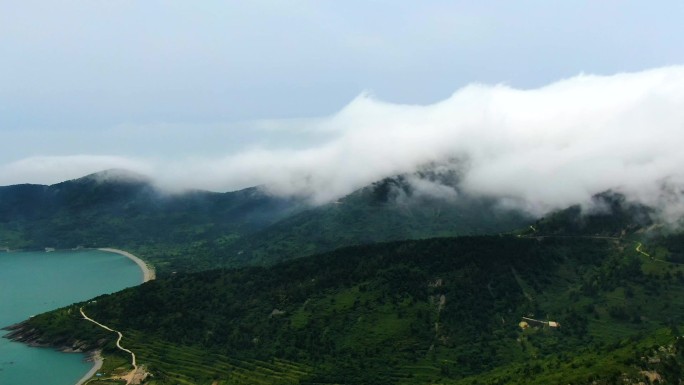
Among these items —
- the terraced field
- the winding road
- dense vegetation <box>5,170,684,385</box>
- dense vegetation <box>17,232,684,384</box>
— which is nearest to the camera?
the winding road

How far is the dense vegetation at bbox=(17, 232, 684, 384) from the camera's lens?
145m

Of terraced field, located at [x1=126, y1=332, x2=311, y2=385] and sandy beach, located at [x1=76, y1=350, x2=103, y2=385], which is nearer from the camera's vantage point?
terraced field, located at [x1=126, y1=332, x2=311, y2=385]

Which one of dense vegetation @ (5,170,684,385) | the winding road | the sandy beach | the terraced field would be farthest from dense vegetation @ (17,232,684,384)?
the sandy beach

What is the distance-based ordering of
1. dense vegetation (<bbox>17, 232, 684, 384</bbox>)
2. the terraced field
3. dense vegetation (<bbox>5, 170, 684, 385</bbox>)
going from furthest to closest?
dense vegetation (<bbox>17, 232, 684, 384</bbox>) < dense vegetation (<bbox>5, 170, 684, 385</bbox>) < the terraced field

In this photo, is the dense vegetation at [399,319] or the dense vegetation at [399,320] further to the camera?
the dense vegetation at [399,319]

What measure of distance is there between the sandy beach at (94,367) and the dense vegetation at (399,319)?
958 cm

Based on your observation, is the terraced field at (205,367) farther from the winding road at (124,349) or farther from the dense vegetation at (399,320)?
the winding road at (124,349)

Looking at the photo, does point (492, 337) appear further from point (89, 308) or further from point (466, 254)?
point (89, 308)

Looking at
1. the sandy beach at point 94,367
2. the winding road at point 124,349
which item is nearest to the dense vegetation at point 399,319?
the winding road at point 124,349

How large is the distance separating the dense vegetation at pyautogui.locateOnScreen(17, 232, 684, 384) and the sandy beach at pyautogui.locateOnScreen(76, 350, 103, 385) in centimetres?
958

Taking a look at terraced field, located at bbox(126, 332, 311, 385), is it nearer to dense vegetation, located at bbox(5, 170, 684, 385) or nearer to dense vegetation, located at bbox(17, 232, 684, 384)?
dense vegetation, located at bbox(17, 232, 684, 384)

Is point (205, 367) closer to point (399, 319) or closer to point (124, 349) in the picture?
point (124, 349)

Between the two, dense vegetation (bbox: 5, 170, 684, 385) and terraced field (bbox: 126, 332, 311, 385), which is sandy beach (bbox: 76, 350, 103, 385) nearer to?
dense vegetation (bbox: 5, 170, 684, 385)

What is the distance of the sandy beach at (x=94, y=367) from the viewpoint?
466 ft
